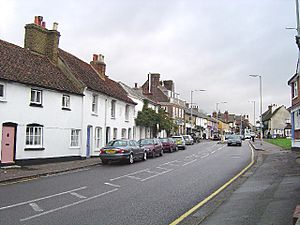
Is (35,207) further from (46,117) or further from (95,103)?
(95,103)

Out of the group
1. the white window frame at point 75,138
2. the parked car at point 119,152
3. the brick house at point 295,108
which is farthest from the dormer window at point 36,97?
the brick house at point 295,108

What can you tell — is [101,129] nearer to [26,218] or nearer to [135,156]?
[135,156]

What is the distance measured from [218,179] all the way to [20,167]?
35.4 feet

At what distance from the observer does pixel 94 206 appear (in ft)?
31.4

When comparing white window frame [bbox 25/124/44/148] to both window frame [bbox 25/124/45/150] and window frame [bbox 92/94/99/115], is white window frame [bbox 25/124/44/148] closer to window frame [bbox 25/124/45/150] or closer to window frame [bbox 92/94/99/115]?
window frame [bbox 25/124/45/150]

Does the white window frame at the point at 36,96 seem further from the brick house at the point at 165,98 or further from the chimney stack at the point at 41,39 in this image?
the brick house at the point at 165,98

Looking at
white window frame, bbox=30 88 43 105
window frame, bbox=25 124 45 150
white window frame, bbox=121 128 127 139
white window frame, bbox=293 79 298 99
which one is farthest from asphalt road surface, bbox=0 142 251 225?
white window frame, bbox=293 79 298 99

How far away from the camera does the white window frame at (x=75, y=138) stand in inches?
987

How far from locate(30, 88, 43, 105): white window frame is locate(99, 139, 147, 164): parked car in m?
4.98

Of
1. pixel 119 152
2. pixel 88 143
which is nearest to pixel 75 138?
pixel 88 143

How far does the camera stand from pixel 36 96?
21.7m

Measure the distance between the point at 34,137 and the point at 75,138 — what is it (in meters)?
4.42

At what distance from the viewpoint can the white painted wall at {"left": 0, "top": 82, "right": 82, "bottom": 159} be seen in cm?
1967

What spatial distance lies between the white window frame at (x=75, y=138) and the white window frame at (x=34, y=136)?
3.37m
